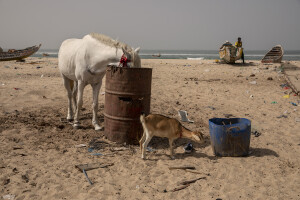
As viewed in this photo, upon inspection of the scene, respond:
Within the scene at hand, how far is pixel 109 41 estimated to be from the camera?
5340mm

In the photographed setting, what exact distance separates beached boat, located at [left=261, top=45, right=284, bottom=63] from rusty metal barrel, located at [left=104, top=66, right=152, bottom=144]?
16870mm

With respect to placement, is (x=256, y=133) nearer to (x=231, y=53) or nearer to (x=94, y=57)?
(x=94, y=57)

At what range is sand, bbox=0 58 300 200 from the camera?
343cm

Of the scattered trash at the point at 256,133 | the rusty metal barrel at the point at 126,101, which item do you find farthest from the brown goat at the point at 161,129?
the scattered trash at the point at 256,133

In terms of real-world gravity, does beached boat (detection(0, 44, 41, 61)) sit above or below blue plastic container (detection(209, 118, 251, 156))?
above

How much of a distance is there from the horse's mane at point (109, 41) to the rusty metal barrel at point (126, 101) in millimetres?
482

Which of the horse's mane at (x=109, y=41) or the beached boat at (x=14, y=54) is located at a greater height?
the horse's mane at (x=109, y=41)

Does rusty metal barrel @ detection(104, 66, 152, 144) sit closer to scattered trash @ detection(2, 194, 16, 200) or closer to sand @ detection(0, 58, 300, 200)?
sand @ detection(0, 58, 300, 200)

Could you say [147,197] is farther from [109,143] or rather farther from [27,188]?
[109,143]

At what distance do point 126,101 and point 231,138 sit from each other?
2058 millimetres

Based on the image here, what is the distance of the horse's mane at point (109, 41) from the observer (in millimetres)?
4996

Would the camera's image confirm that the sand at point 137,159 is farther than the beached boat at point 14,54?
No

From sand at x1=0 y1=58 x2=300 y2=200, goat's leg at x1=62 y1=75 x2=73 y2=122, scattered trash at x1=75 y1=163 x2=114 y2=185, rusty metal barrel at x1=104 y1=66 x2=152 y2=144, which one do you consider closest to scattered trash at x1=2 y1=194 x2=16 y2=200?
sand at x1=0 y1=58 x2=300 y2=200

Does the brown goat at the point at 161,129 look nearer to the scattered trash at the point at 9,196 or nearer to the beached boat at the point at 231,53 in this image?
the scattered trash at the point at 9,196
